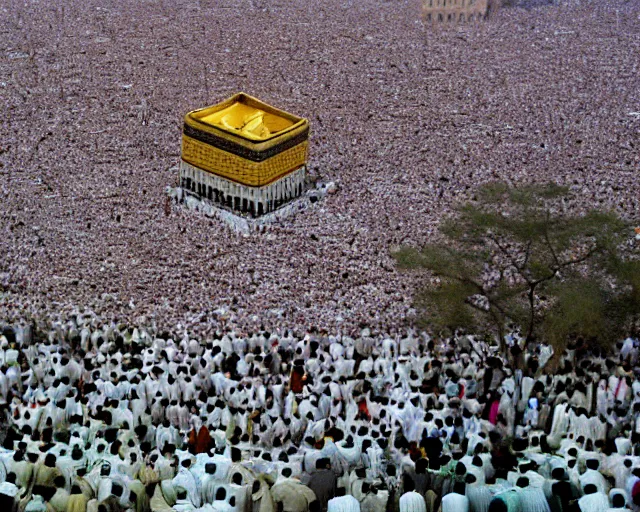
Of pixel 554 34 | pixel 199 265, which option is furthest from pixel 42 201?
pixel 554 34

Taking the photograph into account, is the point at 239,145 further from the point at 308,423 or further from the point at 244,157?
the point at 308,423

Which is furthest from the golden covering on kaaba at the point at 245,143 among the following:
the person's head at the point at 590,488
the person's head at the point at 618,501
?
the person's head at the point at 618,501

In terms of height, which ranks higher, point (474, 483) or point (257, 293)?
point (474, 483)

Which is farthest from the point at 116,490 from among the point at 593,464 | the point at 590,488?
the point at 593,464

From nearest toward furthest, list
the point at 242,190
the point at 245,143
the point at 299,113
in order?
the point at 245,143
the point at 242,190
the point at 299,113

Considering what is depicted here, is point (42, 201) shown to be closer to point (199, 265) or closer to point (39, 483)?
point (199, 265)

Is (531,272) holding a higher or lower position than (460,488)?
lower

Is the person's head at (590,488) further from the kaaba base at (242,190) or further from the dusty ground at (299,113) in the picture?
the kaaba base at (242,190)
